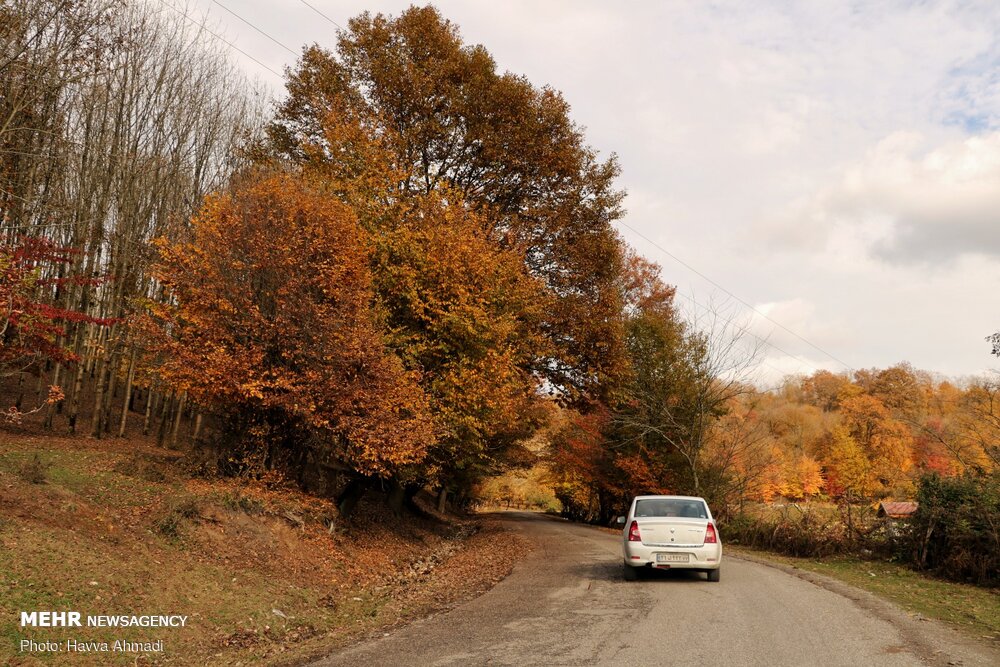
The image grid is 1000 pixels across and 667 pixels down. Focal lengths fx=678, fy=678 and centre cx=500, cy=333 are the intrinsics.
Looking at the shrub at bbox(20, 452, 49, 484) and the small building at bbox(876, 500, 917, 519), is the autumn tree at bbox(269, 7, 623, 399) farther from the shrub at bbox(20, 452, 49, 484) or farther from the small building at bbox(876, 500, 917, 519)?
the shrub at bbox(20, 452, 49, 484)

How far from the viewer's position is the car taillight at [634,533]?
12.1 meters

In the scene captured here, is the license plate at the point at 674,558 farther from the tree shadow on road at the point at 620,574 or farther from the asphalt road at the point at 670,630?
the tree shadow on road at the point at 620,574

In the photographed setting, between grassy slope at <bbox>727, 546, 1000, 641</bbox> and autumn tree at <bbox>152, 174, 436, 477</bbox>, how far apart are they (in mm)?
9156

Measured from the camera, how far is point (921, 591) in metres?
12.8

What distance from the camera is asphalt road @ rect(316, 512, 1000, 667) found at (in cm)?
717

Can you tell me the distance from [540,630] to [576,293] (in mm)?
15889

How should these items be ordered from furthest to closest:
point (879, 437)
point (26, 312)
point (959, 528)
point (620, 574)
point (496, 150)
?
point (879, 437)
point (496, 150)
point (959, 528)
point (620, 574)
point (26, 312)

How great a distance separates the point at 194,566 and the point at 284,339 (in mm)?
4790

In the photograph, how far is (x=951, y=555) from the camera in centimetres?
1458

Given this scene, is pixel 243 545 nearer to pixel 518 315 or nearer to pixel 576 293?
pixel 518 315

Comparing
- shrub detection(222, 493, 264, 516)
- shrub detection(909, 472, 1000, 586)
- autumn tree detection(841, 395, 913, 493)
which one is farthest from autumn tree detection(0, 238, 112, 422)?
autumn tree detection(841, 395, 913, 493)

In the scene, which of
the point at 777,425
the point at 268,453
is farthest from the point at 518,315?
the point at 777,425

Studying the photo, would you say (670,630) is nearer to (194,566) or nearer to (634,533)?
(634,533)

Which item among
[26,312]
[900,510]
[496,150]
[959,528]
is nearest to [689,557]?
[959,528]
